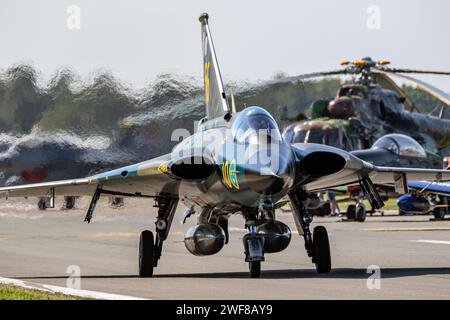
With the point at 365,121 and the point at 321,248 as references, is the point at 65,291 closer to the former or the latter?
the point at 321,248

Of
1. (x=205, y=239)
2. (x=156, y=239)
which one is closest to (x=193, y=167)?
(x=205, y=239)

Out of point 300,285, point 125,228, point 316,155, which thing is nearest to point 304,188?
point 316,155

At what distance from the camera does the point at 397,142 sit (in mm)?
33844

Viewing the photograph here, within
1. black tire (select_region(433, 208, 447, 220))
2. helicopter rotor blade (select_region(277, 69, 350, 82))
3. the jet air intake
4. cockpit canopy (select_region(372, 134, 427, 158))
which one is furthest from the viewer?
cockpit canopy (select_region(372, 134, 427, 158))

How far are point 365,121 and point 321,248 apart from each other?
2099cm

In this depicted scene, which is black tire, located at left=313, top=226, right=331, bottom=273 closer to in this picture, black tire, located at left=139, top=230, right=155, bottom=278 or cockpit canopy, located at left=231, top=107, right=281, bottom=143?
cockpit canopy, located at left=231, top=107, right=281, bottom=143

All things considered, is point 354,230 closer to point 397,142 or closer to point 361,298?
point 397,142

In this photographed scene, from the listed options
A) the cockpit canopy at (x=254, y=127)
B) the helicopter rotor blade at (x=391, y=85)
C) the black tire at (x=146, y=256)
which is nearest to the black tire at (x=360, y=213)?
the helicopter rotor blade at (x=391, y=85)

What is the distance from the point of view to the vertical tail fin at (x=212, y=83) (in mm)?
16828

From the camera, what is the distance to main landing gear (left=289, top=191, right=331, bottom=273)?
1531 centimetres

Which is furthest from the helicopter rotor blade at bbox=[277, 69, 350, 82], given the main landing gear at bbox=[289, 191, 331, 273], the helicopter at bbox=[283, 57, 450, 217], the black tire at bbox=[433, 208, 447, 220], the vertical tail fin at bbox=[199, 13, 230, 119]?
the main landing gear at bbox=[289, 191, 331, 273]

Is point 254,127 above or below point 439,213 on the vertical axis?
above

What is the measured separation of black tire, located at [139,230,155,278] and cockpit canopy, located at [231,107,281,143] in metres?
2.65

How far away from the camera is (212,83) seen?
694 inches
